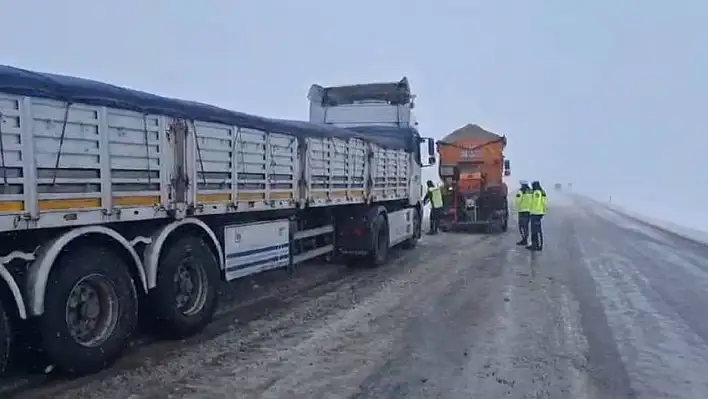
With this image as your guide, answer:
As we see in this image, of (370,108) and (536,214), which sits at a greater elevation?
(370,108)

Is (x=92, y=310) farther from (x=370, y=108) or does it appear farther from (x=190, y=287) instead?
(x=370, y=108)

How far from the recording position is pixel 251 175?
296 inches

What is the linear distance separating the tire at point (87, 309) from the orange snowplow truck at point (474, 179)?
49.6ft

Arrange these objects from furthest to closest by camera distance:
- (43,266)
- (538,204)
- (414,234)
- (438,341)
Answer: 1. (414,234)
2. (538,204)
3. (438,341)
4. (43,266)

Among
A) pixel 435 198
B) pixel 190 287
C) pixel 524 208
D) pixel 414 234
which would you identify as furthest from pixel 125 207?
pixel 435 198

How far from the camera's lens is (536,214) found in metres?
14.8

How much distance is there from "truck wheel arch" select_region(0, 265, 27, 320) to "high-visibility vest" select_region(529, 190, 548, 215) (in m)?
12.1

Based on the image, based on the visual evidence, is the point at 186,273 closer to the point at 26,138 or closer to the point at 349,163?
the point at 26,138

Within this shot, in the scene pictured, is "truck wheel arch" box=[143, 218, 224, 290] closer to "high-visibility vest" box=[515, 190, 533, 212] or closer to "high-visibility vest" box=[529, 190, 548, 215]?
"high-visibility vest" box=[529, 190, 548, 215]

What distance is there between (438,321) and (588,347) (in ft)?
5.55

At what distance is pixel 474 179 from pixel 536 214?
540 cm

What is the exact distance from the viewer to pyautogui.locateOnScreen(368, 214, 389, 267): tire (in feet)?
38.1

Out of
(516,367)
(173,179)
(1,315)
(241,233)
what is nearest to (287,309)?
(241,233)

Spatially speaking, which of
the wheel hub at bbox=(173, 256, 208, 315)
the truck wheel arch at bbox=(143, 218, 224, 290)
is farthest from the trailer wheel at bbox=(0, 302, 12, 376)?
the wheel hub at bbox=(173, 256, 208, 315)
